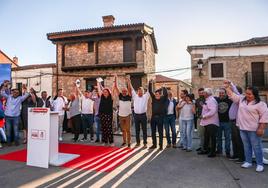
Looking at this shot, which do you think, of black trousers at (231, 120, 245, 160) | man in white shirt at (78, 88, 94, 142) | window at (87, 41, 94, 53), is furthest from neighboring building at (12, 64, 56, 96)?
black trousers at (231, 120, 245, 160)

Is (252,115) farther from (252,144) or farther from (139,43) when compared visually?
(139,43)

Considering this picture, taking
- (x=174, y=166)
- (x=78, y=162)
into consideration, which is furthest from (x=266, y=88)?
(x=78, y=162)

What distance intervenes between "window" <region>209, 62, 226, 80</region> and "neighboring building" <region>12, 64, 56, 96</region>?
12.6 m

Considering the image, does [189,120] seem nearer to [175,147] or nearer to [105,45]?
[175,147]

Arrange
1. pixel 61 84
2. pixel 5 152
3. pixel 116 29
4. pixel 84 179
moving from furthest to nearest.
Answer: pixel 61 84, pixel 116 29, pixel 5 152, pixel 84 179

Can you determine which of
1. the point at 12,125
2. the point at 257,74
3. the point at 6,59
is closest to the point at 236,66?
the point at 257,74

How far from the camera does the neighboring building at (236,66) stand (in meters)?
16.5

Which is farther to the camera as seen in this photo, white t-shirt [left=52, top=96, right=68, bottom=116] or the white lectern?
white t-shirt [left=52, top=96, right=68, bottom=116]

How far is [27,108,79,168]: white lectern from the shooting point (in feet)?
14.6

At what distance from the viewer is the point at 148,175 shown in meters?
3.88

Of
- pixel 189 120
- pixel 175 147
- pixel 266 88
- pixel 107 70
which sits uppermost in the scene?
pixel 107 70

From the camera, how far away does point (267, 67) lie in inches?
650

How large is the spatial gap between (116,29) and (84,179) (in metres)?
14.0

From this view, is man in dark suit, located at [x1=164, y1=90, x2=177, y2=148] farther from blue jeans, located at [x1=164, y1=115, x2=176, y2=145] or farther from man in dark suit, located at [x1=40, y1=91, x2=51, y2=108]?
man in dark suit, located at [x1=40, y1=91, x2=51, y2=108]
